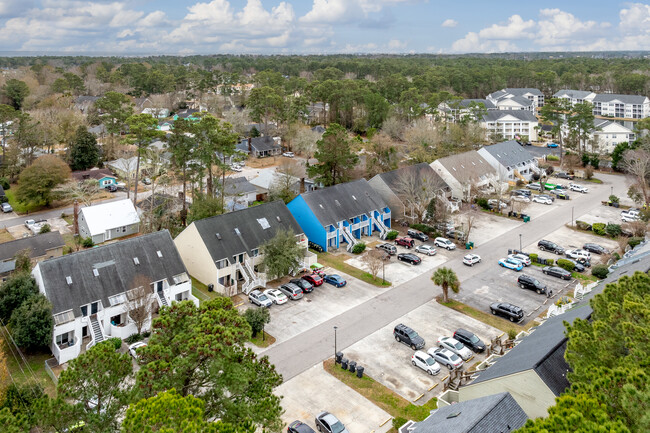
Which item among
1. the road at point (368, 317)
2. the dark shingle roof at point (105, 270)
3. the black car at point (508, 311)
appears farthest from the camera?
the black car at point (508, 311)

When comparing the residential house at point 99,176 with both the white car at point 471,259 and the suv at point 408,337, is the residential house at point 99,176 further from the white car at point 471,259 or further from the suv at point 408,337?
the suv at point 408,337

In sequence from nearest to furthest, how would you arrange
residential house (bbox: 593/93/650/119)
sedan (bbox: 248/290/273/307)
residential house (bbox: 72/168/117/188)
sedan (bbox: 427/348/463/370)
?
sedan (bbox: 427/348/463/370), sedan (bbox: 248/290/273/307), residential house (bbox: 72/168/117/188), residential house (bbox: 593/93/650/119)

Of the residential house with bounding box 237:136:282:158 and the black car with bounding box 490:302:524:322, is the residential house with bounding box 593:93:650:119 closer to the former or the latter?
the residential house with bounding box 237:136:282:158

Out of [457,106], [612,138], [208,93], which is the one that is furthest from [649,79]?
[208,93]

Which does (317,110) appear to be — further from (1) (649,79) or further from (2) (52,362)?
(2) (52,362)

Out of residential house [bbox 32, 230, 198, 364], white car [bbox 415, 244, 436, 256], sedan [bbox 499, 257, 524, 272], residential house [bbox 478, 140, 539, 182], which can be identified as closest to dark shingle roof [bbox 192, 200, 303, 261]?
residential house [bbox 32, 230, 198, 364]

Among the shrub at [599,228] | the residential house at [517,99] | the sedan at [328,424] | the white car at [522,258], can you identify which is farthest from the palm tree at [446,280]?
the residential house at [517,99]
